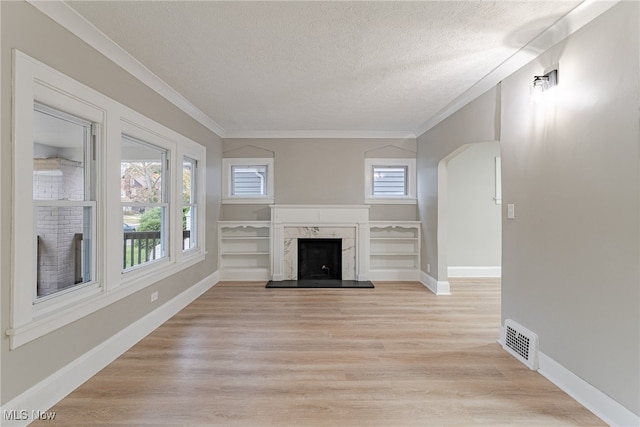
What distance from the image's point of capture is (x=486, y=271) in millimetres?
5715

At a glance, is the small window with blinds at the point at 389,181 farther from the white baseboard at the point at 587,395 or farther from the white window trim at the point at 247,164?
the white baseboard at the point at 587,395

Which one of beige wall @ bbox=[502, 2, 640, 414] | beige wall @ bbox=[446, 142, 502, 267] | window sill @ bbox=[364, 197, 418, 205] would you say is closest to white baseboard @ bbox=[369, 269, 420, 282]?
beige wall @ bbox=[446, 142, 502, 267]

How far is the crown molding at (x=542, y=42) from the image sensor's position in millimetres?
1925

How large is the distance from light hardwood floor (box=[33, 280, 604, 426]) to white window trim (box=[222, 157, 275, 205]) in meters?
2.23

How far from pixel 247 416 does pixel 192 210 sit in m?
3.19

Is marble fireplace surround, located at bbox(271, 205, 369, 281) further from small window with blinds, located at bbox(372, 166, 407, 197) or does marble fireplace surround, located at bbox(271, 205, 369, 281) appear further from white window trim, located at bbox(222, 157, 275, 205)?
small window with blinds, located at bbox(372, 166, 407, 197)

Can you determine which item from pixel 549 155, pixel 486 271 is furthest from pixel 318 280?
pixel 549 155

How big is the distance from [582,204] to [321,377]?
2177 mm

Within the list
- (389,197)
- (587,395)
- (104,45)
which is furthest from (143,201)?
(587,395)

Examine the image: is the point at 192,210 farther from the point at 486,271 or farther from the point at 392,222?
the point at 486,271

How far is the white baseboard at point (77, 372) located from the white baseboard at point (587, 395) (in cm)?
342

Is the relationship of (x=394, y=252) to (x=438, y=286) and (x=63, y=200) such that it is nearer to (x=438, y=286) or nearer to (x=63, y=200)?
(x=438, y=286)

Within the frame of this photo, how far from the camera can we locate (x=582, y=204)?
204 centimetres

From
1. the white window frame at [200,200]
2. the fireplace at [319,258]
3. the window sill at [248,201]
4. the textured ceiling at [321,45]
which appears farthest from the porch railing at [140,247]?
the fireplace at [319,258]
